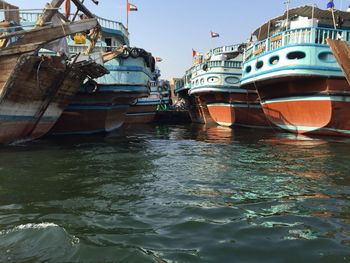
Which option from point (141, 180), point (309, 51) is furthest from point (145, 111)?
point (141, 180)

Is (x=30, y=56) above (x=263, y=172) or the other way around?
above

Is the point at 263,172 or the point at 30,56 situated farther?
the point at 30,56

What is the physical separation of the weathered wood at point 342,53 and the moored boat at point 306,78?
0.67m

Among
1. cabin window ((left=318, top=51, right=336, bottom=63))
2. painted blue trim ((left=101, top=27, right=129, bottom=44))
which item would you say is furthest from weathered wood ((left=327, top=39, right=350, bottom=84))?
painted blue trim ((left=101, top=27, right=129, bottom=44))

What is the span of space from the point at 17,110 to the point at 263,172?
295 inches

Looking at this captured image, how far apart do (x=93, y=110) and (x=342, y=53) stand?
9.62 meters

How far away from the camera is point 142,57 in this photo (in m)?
17.0

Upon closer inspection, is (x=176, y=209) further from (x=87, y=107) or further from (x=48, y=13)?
(x=87, y=107)

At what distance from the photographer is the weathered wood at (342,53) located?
11.5 m

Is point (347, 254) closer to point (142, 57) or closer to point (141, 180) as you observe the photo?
point (141, 180)

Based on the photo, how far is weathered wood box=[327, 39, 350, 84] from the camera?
11.5m

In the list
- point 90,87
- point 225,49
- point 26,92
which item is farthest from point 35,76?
point 225,49

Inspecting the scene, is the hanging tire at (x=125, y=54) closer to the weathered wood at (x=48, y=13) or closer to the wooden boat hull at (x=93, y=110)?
the wooden boat hull at (x=93, y=110)

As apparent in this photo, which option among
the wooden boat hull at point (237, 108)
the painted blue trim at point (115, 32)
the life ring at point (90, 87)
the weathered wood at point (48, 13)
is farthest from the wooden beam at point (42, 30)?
the wooden boat hull at point (237, 108)
